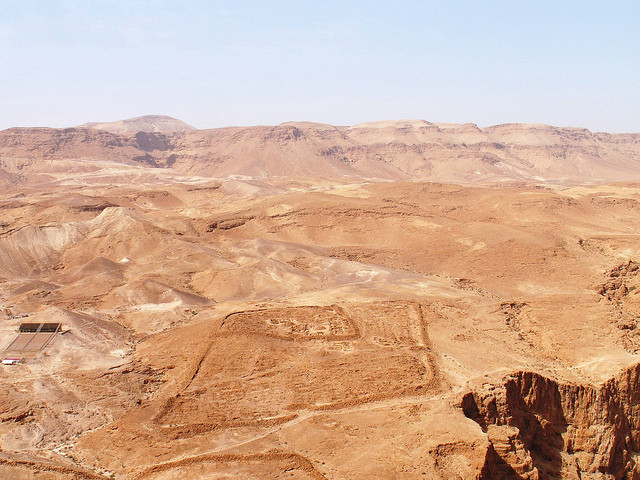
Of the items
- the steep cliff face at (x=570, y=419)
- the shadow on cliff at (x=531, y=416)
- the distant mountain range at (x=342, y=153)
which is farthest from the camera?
the distant mountain range at (x=342, y=153)

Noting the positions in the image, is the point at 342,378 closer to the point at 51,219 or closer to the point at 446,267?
the point at 446,267

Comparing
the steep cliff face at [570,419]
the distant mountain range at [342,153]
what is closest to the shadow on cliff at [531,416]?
the steep cliff face at [570,419]

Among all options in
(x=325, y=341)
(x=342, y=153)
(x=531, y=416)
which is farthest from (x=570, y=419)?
(x=342, y=153)

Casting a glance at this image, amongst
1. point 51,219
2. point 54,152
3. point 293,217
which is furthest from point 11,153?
point 293,217

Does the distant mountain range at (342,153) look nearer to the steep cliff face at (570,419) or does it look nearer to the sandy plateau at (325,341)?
the sandy plateau at (325,341)

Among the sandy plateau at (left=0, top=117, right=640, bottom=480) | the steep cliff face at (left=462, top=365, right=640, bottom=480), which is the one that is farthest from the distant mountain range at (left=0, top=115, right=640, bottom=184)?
the steep cliff face at (left=462, top=365, right=640, bottom=480)

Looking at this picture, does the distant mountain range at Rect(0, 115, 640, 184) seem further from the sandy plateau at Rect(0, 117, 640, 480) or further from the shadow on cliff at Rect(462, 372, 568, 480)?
the shadow on cliff at Rect(462, 372, 568, 480)

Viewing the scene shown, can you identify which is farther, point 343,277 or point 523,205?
point 523,205
